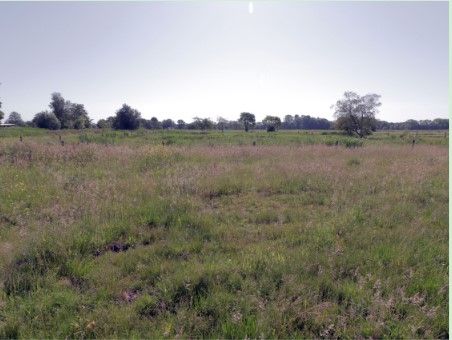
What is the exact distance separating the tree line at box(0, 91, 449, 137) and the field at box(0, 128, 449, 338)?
5858cm

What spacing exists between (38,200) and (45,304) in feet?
13.3

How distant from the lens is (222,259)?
3.91 m

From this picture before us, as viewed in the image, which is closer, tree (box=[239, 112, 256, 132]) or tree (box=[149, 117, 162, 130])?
tree (box=[149, 117, 162, 130])

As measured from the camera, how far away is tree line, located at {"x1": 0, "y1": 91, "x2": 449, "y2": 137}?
202 feet

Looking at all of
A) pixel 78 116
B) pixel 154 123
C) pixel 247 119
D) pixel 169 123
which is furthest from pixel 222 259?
pixel 169 123

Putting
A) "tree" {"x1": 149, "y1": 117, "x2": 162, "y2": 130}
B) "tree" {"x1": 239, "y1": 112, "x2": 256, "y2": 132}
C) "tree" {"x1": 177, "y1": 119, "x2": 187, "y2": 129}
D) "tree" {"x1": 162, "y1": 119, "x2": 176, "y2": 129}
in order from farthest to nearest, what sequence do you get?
"tree" {"x1": 162, "y1": 119, "x2": 176, "y2": 129}, "tree" {"x1": 177, "y1": 119, "x2": 187, "y2": 129}, "tree" {"x1": 239, "y1": 112, "x2": 256, "y2": 132}, "tree" {"x1": 149, "y1": 117, "x2": 162, "y2": 130}

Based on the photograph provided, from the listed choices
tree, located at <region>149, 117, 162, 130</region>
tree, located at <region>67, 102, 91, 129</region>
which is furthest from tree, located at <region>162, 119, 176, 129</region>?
tree, located at <region>67, 102, 91, 129</region>

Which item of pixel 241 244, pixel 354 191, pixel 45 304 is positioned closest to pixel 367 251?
pixel 241 244

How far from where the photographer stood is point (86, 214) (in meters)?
5.38

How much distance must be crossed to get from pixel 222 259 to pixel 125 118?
74489mm

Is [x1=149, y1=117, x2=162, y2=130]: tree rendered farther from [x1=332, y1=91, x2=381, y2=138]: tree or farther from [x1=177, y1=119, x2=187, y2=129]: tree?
[x1=332, y1=91, x2=381, y2=138]: tree

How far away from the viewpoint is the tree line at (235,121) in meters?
61.6

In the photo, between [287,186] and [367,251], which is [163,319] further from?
[287,186]

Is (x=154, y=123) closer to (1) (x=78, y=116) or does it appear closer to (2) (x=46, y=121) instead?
(1) (x=78, y=116)
